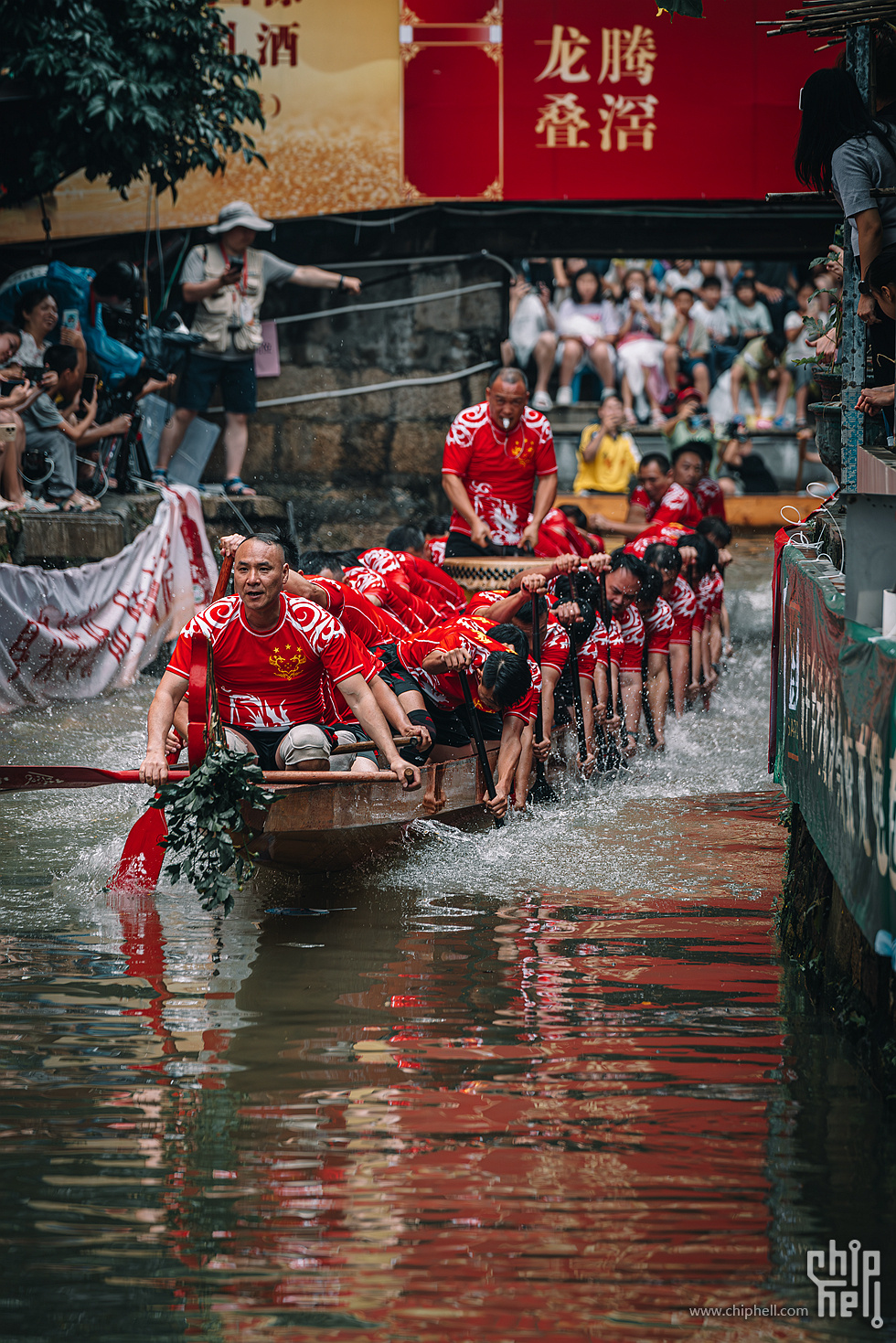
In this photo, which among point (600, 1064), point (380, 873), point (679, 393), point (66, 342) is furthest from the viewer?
point (679, 393)

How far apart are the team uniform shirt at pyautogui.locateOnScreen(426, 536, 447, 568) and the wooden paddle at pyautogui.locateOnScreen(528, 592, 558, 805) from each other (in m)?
1.59

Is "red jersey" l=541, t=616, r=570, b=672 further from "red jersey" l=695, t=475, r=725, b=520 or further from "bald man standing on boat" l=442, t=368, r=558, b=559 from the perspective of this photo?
"red jersey" l=695, t=475, r=725, b=520

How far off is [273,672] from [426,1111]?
271cm

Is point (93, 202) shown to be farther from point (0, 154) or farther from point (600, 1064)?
point (600, 1064)

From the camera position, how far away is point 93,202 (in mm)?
14547

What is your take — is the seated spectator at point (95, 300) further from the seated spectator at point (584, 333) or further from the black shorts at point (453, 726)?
the black shorts at point (453, 726)

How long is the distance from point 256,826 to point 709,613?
6.96 meters

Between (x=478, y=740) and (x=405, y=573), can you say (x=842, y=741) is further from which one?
(x=405, y=573)

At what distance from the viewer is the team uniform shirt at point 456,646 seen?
7.59 metres

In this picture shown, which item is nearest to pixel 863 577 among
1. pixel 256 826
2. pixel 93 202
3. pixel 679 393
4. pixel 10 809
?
pixel 256 826

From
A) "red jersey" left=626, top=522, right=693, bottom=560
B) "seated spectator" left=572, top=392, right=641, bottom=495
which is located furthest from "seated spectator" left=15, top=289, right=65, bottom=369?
"seated spectator" left=572, top=392, right=641, bottom=495

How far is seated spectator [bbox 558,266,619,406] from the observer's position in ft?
56.2

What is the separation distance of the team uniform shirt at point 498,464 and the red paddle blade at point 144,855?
14.3 feet

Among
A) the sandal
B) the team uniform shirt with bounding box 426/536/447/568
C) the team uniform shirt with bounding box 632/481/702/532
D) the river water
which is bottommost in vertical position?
the river water
